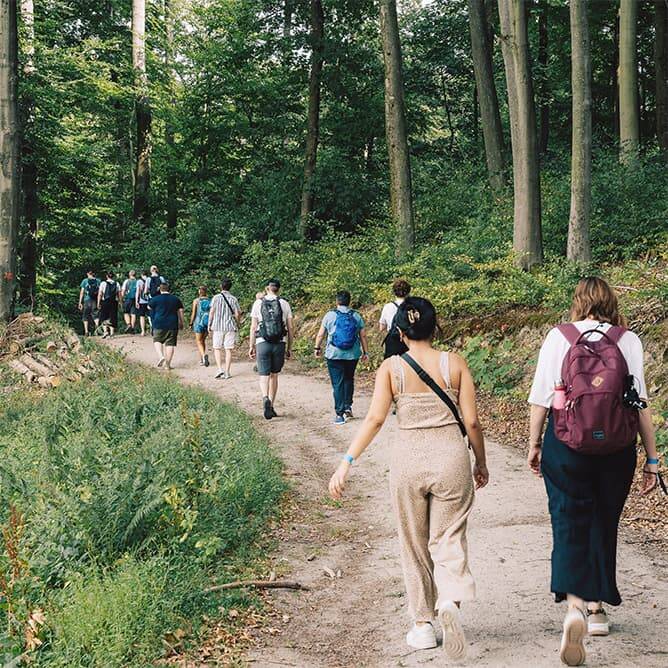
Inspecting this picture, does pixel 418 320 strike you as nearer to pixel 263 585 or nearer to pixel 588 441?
pixel 588 441

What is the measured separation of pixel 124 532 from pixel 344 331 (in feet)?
19.3

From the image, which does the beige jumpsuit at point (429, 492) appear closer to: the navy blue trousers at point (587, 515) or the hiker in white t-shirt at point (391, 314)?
the navy blue trousers at point (587, 515)

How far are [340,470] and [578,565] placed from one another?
1.37m

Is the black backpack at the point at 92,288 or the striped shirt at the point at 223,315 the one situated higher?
the black backpack at the point at 92,288

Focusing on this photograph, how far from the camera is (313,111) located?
25.3 meters

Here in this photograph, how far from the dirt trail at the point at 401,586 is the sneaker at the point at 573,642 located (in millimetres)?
125

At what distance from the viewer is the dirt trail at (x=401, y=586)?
4676mm

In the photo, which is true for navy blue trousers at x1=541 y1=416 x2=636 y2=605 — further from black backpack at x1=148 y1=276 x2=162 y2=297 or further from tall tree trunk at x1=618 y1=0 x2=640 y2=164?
black backpack at x1=148 y1=276 x2=162 y2=297

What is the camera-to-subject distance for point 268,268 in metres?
24.4

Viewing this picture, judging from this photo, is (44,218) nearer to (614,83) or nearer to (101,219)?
(101,219)

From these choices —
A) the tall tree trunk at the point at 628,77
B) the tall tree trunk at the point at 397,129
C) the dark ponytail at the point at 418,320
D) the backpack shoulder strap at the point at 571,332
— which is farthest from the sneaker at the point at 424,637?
the tall tree trunk at the point at 628,77

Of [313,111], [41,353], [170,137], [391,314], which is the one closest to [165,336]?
[41,353]

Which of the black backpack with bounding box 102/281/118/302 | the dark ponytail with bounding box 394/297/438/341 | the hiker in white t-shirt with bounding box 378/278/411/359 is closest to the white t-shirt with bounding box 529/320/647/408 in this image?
the dark ponytail with bounding box 394/297/438/341

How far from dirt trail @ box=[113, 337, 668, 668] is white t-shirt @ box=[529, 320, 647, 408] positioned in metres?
1.37
